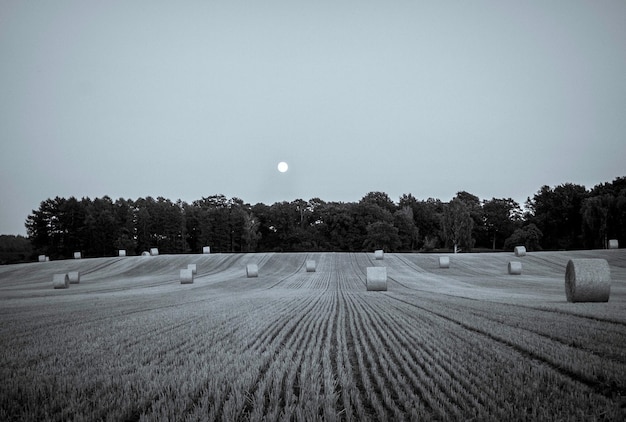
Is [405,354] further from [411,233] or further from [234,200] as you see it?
[234,200]

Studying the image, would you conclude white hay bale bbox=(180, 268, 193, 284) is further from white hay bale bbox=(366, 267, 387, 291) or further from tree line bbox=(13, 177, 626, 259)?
tree line bbox=(13, 177, 626, 259)

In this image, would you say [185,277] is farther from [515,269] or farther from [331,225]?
[331,225]

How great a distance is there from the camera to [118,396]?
4.80 meters

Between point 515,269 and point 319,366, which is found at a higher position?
point 319,366

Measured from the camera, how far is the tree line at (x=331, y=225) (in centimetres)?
8219

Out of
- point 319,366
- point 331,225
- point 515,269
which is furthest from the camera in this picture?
point 331,225

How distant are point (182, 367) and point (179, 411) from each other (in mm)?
1826

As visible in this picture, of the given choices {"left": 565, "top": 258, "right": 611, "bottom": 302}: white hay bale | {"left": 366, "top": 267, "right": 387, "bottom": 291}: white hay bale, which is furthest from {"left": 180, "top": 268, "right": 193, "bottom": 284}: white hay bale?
{"left": 565, "top": 258, "right": 611, "bottom": 302}: white hay bale

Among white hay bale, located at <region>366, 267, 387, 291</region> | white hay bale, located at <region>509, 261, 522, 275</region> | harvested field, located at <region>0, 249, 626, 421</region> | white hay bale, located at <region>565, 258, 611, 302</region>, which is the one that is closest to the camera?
harvested field, located at <region>0, 249, 626, 421</region>


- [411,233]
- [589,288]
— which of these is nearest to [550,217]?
[411,233]

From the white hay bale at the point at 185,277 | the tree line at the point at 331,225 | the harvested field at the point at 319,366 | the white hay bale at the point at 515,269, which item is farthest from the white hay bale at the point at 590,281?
the tree line at the point at 331,225

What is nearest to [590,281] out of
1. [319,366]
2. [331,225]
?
[319,366]

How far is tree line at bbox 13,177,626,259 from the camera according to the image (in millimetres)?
82188

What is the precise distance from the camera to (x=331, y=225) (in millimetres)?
102125
